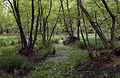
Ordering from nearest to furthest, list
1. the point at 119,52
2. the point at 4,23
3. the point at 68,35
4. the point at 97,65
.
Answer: the point at 97,65 → the point at 119,52 → the point at 4,23 → the point at 68,35

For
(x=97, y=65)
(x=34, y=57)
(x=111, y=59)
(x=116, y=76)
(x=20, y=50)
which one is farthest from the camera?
(x=20, y=50)

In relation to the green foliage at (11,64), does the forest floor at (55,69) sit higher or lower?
lower

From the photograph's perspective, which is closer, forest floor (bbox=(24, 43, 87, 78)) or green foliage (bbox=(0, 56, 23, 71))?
forest floor (bbox=(24, 43, 87, 78))

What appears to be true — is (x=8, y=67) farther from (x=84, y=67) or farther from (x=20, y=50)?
(x=20, y=50)

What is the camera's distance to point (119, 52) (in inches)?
319

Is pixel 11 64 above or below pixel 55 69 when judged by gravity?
above

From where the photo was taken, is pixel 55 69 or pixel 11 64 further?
pixel 55 69

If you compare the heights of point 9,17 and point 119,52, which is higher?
point 9,17

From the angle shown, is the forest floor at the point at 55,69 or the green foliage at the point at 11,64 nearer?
the forest floor at the point at 55,69

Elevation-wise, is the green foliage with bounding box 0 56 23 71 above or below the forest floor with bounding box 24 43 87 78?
above

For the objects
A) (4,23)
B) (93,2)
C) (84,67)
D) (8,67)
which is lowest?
(84,67)

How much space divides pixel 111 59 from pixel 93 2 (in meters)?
4.89

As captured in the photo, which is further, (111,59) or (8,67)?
(111,59)

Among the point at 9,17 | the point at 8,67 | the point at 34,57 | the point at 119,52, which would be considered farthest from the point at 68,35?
the point at 8,67
